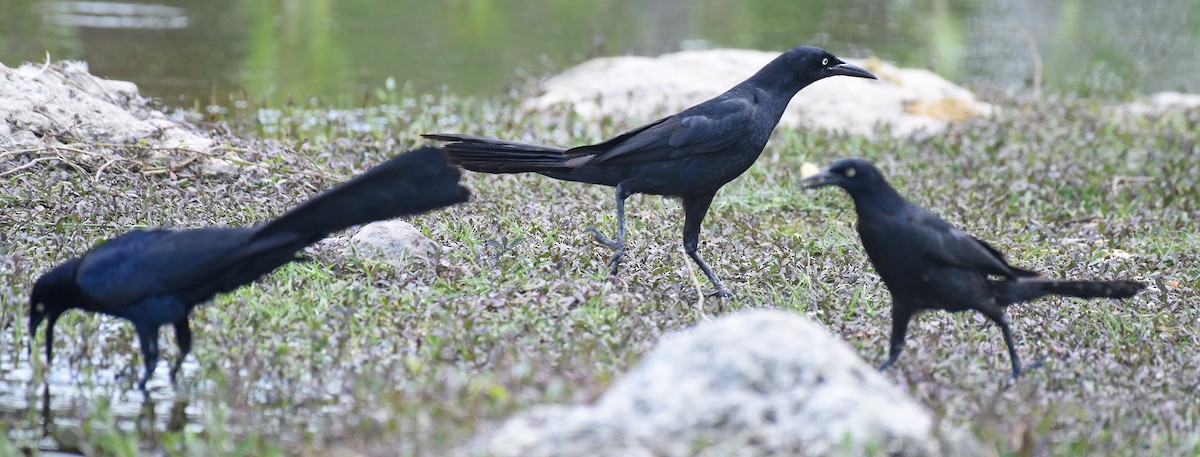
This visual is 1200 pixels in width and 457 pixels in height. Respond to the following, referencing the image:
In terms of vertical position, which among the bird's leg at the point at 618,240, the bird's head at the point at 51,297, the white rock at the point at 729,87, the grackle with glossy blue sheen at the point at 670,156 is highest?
the white rock at the point at 729,87

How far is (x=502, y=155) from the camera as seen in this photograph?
5.59 m

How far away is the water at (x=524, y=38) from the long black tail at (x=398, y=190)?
562 cm

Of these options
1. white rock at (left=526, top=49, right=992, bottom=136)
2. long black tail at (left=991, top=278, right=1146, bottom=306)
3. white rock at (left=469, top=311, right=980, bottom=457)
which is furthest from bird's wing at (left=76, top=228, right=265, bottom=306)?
white rock at (left=526, top=49, right=992, bottom=136)

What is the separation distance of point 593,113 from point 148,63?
4.00 meters

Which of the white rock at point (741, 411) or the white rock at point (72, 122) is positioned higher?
the white rock at point (72, 122)

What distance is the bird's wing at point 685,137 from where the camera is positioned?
5465mm

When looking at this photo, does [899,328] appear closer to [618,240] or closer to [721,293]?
[721,293]

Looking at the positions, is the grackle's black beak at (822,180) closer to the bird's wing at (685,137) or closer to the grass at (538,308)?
the grass at (538,308)

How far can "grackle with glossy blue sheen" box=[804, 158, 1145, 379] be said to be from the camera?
4379mm

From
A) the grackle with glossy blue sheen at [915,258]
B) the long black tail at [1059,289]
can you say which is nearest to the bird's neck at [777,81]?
the grackle with glossy blue sheen at [915,258]

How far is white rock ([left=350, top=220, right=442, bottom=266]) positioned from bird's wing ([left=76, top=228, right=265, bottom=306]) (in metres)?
1.35

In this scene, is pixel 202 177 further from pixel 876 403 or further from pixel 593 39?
pixel 593 39

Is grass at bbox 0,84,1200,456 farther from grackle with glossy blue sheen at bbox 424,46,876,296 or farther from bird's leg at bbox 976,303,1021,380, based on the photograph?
grackle with glossy blue sheen at bbox 424,46,876,296

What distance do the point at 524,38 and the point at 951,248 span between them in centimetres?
1003
